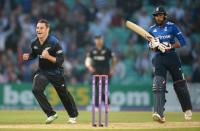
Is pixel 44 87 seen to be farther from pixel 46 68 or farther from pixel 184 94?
pixel 184 94

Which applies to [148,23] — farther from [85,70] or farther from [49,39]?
[49,39]

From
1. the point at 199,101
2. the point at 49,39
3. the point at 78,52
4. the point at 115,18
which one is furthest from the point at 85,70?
the point at 49,39

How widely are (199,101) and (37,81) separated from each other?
9.33 meters

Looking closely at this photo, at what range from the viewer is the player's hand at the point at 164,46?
1405 cm

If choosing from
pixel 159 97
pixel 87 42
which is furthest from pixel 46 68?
pixel 87 42

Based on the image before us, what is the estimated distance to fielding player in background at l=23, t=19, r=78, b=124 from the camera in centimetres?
1411

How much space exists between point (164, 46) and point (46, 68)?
2.45m

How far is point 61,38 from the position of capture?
79.9 ft

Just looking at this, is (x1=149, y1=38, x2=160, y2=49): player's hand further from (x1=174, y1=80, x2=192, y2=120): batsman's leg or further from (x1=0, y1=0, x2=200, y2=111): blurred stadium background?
(x1=0, y1=0, x2=200, y2=111): blurred stadium background

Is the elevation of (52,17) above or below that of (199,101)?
above

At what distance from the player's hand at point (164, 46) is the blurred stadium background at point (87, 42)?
8497 mm

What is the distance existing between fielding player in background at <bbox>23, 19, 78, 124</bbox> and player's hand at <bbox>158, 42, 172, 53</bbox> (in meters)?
1.99

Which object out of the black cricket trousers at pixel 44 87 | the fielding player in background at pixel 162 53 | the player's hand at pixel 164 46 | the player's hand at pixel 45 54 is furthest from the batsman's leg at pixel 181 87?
the player's hand at pixel 45 54

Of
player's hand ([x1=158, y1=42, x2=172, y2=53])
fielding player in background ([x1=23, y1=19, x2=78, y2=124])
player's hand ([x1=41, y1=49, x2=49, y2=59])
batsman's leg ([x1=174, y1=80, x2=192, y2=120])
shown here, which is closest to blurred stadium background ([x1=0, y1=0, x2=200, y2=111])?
batsman's leg ([x1=174, y1=80, x2=192, y2=120])
